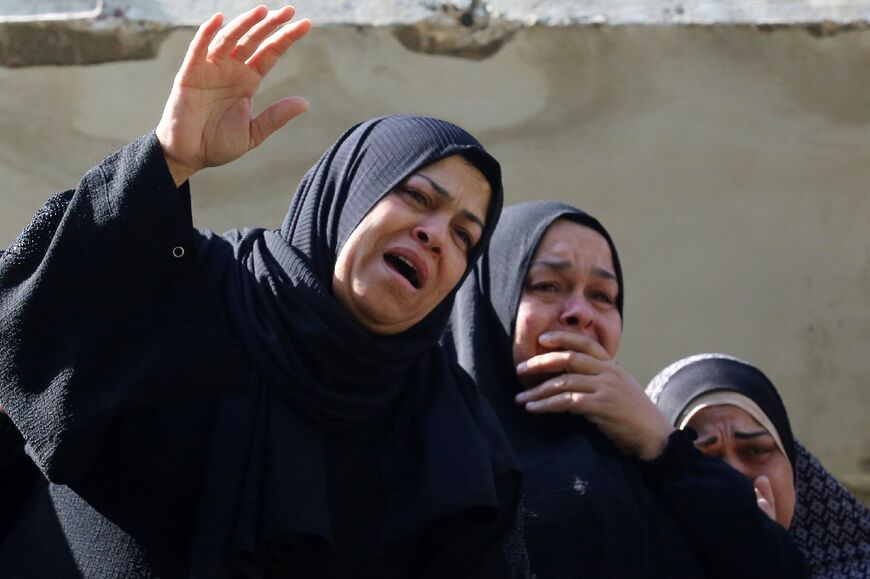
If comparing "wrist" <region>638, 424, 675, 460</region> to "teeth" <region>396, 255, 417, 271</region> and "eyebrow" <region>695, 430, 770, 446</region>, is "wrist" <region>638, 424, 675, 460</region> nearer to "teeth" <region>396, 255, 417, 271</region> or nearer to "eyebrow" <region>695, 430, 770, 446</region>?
"eyebrow" <region>695, 430, 770, 446</region>

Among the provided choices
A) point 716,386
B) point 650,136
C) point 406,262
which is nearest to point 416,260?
point 406,262

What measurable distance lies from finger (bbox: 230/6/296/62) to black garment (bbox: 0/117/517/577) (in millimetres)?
169

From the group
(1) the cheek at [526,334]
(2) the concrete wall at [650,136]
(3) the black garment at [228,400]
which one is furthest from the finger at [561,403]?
(2) the concrete wall at [650,136]

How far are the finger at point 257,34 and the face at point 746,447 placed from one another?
1.33m

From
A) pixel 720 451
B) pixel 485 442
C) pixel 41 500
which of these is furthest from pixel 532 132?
pixel 41 500

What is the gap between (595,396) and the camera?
2643mm

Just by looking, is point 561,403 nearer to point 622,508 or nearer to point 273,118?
point 622,508

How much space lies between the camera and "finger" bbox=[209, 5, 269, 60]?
2.01 metres

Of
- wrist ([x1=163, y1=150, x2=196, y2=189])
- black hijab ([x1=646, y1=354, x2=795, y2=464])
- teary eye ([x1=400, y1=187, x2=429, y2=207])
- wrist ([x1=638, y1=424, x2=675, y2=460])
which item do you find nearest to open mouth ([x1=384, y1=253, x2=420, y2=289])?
teary eye ([x1=400, y1=187, x2=429, y2=207])

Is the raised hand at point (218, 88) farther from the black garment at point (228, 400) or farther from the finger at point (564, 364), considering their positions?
the finger at point (564, 364)

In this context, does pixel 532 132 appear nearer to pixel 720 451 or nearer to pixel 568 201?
pixel 568 201

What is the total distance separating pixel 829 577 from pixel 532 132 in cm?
145

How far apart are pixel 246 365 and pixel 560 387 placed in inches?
28.2

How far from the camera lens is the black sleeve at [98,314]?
6.30 feet
